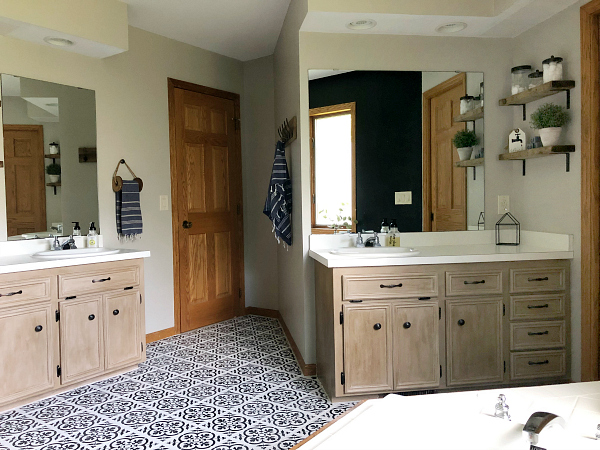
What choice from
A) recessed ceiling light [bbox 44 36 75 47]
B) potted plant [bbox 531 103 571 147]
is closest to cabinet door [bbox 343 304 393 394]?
potted plant [bbox 531 103 571 147]

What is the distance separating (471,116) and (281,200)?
4.76 feet

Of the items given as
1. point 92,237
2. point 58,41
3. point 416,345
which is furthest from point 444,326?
point 58,41

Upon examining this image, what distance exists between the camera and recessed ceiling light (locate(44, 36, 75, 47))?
3.18 meters

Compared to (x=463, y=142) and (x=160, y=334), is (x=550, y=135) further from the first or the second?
(x=160, y=334)

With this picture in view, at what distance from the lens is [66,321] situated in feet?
9.90

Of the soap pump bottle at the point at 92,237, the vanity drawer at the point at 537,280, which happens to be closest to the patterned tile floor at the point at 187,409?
the soap pump bottle at the point at 92,237

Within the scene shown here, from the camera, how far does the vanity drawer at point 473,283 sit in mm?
2830

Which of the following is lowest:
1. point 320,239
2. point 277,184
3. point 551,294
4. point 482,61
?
point 551,294

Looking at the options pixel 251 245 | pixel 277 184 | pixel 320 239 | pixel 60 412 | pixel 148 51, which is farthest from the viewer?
pixel 251 245

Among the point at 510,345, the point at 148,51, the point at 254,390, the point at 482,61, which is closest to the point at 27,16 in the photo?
the point at 148,51

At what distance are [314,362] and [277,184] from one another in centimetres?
131

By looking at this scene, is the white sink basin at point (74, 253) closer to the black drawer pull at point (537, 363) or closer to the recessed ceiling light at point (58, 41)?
the recessed ceiling light at point (58, 41)

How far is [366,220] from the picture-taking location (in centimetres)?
332

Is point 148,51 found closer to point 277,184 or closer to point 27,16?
point 27,16
